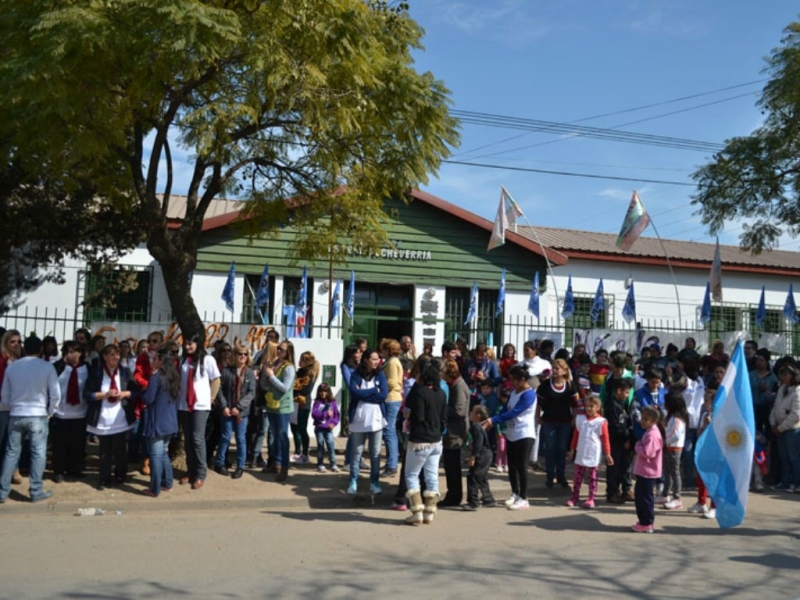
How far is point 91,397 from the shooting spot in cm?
988

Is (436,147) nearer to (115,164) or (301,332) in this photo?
(115,164)

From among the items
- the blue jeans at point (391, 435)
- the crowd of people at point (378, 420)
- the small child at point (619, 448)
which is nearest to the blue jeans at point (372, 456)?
the crowd of people at point (378, 420)

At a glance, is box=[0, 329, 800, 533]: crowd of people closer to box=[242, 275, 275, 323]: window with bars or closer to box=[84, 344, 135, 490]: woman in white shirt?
box=[84, 344, 135, 490]: woman in white shirt

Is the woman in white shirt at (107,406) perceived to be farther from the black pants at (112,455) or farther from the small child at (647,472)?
the small child at (647,472)

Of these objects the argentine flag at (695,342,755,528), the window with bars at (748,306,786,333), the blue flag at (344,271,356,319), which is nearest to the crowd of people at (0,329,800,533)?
the argentine flag at (695,342,755,528)

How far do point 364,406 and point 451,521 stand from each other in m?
1.80

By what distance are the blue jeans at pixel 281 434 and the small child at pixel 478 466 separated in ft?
8.09


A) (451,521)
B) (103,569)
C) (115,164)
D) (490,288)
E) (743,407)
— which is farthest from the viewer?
(490,288)

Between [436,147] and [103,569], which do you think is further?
[436,147]

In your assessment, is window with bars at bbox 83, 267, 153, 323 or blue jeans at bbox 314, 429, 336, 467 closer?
blue jeans at bbox 314, 429, 336, 467

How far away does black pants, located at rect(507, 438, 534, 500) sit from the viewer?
995 centimetres

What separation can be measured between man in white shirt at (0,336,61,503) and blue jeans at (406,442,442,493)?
4.06 meters

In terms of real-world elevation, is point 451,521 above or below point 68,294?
below

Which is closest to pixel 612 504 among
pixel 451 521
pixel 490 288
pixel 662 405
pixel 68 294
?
pixel 662 405
